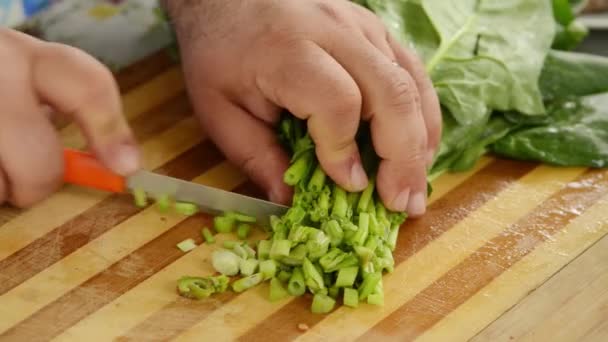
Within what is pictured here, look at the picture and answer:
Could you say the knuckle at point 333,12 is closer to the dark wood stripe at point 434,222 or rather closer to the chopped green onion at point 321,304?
the dark wood stripe at point 434,222

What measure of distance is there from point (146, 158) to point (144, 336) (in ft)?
1.86

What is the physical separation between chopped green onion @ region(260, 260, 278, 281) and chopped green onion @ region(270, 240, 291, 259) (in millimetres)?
13

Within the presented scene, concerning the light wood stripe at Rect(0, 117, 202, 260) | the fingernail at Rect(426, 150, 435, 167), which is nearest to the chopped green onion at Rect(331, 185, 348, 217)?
the fingernail at Rect(426, 150, 435, 167)

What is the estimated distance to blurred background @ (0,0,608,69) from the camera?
2.44 metres

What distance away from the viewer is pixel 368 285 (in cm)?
171

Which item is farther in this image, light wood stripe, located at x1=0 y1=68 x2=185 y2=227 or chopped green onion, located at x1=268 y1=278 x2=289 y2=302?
light wood stripe, located at x1=0 y1=68 x2=185 y2=227

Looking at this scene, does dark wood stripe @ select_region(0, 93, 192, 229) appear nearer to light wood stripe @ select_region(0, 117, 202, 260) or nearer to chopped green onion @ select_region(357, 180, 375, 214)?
light wood stripe @ select_region(0, 117, 202, 260)

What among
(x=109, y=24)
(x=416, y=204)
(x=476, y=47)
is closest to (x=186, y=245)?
(x=416, y=204)

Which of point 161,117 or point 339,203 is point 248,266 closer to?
point 339,203

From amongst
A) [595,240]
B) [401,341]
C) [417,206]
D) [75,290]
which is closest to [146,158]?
[75,290]

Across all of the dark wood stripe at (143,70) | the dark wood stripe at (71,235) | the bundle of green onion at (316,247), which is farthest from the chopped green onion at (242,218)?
the dark wood stripe at (143,70)

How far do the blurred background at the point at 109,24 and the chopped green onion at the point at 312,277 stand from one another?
0.94 meters

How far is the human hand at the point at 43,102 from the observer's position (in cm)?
170

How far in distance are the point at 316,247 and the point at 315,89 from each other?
0.96 feet
